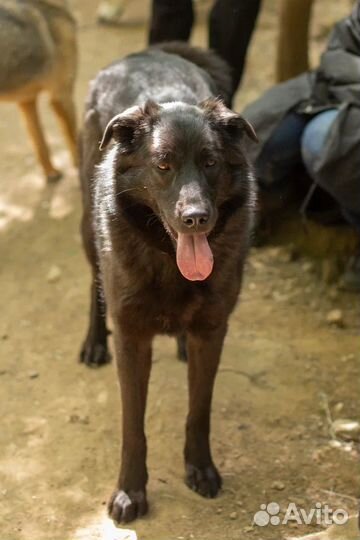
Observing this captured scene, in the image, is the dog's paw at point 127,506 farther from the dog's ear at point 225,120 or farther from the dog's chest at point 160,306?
the dog's ear at point 225,120

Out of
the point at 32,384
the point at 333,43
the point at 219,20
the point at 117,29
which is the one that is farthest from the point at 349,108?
the point at 117,29

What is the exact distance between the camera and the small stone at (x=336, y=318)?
4.41 m

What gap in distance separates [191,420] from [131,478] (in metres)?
0.32

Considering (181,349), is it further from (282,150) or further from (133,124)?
(133,124)

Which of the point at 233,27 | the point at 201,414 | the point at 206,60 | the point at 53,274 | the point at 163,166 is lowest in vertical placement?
the point at 53,274

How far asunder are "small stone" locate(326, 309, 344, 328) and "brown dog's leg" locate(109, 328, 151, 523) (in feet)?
5.05

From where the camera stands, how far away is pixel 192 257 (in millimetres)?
2697

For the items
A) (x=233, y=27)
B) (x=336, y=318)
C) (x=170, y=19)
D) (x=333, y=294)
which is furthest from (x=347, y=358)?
(x=170, y=19)

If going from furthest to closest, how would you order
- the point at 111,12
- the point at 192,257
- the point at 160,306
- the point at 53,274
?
1. the point at 111,12
2. the point at 53,274
3. the point at 160,306
4. the point at 192,257

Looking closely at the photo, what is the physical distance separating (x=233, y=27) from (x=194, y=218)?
246 centimetres

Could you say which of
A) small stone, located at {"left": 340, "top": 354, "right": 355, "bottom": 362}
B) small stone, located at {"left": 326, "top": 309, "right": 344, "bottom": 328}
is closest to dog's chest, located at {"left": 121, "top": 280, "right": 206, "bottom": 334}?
small stone, located at {"left": 340, "top": 354, "right": 355, "bottom": 362}

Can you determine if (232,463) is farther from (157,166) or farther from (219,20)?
(219,20)

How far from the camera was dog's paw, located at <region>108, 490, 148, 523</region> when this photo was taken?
3.10 metres

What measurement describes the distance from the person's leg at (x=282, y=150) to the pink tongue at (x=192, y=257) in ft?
6.09
